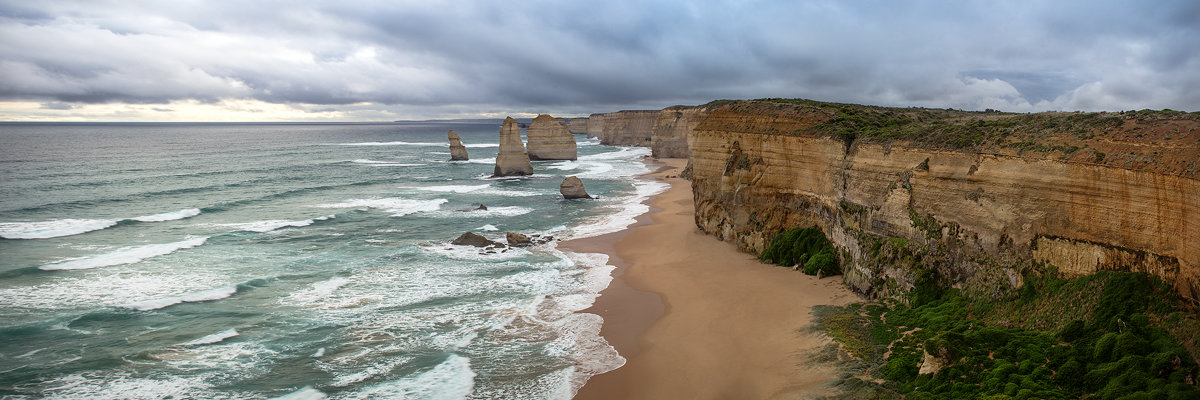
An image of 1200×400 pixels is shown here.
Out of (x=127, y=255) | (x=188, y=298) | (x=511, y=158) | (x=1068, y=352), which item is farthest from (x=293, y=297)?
(x=511, y=158)

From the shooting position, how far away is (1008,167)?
14328 mm

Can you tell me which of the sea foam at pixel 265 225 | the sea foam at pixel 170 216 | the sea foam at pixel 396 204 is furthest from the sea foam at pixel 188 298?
the sea foam at pixel 170 216

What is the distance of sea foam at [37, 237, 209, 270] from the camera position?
2566 centimetres

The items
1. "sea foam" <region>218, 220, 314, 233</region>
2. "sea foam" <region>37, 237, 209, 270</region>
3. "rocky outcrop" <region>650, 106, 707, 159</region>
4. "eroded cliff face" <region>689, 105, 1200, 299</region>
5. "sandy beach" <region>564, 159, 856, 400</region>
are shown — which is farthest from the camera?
"rocky outcrop" <region>650, 106, 707, 159</region>

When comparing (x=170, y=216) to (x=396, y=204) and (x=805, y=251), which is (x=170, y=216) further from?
(x=805, y=251)

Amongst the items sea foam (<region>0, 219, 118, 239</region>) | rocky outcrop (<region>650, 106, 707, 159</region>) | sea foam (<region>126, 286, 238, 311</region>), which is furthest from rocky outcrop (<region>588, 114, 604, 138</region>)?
sea foam (<region>126, 286, 238, 311</region>)

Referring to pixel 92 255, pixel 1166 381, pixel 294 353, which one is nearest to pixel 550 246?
pixel 294 353

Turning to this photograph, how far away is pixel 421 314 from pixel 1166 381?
1758 centimetres

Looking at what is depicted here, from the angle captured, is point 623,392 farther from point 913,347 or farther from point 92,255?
point 92,255

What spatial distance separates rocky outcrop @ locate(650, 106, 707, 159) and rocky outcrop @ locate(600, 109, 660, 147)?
29454 millimetres

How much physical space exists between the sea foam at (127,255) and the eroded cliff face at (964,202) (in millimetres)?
25237

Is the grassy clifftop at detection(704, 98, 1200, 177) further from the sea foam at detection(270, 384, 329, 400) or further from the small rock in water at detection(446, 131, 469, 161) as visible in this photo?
the small rock in water at detection(446, 131, 469, 161)

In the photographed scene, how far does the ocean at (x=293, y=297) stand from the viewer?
600 inches

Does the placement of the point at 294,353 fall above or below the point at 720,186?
below
